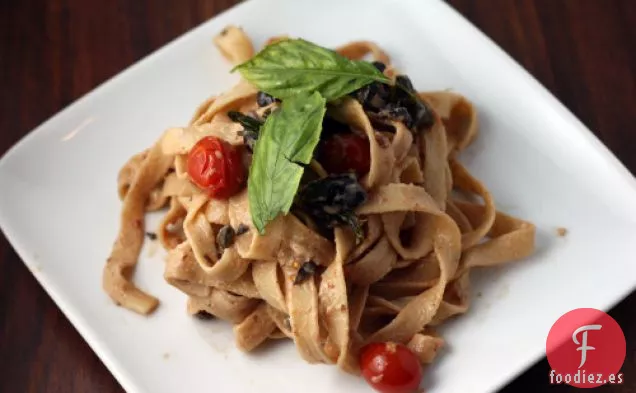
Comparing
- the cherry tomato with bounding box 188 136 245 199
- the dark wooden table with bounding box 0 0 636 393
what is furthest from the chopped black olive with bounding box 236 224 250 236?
the dark wooden table with bounding box 0 0 636 393

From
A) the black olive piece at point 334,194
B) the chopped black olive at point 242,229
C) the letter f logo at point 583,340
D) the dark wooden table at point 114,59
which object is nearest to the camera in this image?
the letter f logo at point 583,340

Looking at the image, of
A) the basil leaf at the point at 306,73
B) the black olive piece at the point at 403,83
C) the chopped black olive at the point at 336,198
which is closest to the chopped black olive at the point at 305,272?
the chopped black olive at the point at 336,198

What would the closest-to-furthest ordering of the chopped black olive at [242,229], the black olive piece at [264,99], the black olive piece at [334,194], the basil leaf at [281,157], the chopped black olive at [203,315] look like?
the basil leaf at [281,157] → the black olive piece at [334,194] → the chopped black olive at [242,229] → the chopped black olive at [203,315] → the black olive piece at [264,99]

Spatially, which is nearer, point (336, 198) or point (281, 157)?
point (281, 157)

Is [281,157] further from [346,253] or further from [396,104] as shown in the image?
[396,104]

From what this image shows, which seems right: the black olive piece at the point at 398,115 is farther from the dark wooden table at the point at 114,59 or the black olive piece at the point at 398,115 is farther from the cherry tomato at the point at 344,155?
the dark wooden table at the point at 114,59

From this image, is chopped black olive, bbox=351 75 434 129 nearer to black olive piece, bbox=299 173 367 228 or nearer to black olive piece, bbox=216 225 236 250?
black olive piece, bbox=299 173 367 228

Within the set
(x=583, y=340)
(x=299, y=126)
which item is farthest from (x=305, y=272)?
(x=583, y=340)
